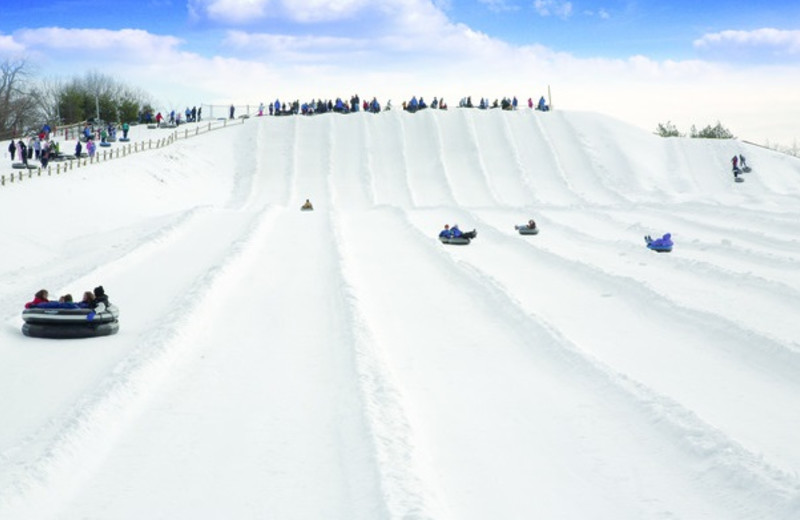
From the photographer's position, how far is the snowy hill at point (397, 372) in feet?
27.3

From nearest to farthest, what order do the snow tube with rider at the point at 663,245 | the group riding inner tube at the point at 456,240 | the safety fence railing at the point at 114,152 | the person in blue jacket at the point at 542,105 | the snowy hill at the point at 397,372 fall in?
the snowy hill at the point at 397,372
the snow tube with rider at the point at 663,245
the group riding inner tube at the point at 456,240
the safety fence railing at the point at 114,152
the person in blue jacket at the point at 542,105

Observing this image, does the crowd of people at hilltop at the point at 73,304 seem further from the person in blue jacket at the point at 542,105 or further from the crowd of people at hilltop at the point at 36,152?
the person in blue jacket at the point at 542,105

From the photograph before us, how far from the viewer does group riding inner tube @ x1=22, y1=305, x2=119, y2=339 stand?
14242 mm

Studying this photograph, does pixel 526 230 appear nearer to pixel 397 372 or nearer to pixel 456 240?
pixel 456 240

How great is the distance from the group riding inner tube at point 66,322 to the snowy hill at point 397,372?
219mm

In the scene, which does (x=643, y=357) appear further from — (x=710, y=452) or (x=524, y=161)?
(x=524, y=161)

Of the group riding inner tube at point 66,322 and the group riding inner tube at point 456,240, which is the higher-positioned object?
the group riding inner tube at point 456,240

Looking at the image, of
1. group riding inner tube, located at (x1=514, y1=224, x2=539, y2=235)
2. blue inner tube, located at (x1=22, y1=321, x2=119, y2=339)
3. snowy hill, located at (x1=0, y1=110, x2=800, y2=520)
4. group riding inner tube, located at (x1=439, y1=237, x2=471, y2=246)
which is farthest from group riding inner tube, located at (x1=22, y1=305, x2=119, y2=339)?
group riding inner tube, located at (x1=514, y1=224, x2=539, y2=235)

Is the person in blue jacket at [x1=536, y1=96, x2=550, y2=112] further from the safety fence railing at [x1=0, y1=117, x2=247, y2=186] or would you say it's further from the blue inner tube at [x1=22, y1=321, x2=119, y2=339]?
the blue inner tube at [x1=22, y1=321, x2=119, y2=339]

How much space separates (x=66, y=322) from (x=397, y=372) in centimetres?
596

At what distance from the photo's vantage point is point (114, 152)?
47.6 m

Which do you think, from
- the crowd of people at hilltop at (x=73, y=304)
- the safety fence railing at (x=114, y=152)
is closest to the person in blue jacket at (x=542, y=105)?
the safety fence railing at (x=114, y=152)

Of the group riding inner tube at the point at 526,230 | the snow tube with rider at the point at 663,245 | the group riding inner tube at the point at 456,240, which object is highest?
the snow tube with rider at the point at 663,245

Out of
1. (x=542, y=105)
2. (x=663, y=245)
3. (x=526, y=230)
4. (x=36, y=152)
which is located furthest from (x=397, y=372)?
(x=542, y=105)
